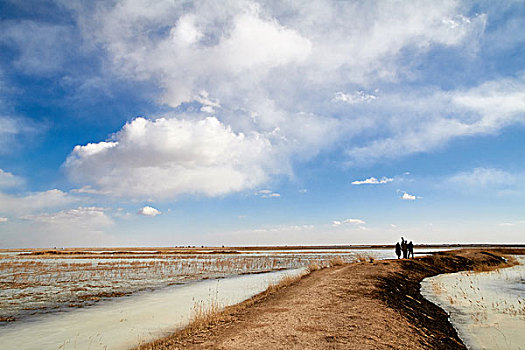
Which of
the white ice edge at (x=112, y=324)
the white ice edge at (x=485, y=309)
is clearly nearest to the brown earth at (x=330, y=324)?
the white ice edge at (x=485, y=309)

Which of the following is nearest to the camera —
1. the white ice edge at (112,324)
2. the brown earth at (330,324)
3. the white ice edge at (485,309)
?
the brown earth at (330,324)

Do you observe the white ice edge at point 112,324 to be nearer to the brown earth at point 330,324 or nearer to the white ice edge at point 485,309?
the brown earth at point 330,324

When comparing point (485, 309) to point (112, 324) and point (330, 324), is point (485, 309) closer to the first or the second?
point (330, 324)

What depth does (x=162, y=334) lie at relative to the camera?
484 inches

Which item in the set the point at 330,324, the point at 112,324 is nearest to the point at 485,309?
the point at 330,324

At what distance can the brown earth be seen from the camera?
Result: 30.1 feet

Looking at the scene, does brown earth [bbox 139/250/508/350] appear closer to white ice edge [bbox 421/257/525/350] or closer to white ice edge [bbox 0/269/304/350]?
white ice edge [bbox 421/257/525/350]

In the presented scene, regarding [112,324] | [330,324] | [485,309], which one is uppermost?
[330,324]

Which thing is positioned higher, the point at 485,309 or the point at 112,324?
the point at 485,309

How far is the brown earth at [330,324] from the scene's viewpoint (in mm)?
9188

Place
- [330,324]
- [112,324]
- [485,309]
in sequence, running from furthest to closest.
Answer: [485,309] → [112,324] → [330,324]

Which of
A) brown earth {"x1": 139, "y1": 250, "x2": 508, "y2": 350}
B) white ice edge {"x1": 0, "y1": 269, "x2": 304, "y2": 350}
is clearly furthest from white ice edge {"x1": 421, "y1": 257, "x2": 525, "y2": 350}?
white ice edge {"x1": 0, "y1": 269, "x2": 304, "y2": 350}

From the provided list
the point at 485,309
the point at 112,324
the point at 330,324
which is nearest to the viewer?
the point at 330,324

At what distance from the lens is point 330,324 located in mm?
10672
